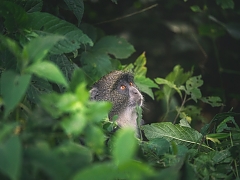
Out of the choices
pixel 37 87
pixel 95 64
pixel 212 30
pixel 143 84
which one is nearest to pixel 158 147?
pixel 37 87

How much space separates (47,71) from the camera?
53.2 inches

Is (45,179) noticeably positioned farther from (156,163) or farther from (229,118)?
(229,118)

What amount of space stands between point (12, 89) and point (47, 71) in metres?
0.11

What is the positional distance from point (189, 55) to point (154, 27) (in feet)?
1.76

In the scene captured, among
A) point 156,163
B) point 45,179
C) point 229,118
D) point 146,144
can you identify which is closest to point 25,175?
point 45,179

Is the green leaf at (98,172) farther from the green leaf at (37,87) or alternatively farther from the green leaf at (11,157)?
the green leaf at (37,87)

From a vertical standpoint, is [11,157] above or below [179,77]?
above

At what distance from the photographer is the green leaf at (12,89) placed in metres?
1.28

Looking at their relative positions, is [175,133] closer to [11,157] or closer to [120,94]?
[11,157]

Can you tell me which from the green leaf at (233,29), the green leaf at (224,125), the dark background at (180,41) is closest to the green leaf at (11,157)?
the green leaf at (224,125)

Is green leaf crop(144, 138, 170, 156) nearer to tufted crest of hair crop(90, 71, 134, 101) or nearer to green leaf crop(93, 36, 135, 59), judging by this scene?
green leaf crop(93, 36, 135, 59)

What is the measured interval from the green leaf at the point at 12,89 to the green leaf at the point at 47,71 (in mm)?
39

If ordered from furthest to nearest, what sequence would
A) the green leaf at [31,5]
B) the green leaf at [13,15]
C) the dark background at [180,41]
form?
the dark background at [180,41] → the green leaf at [31,5] → the green leaf at [13,15]

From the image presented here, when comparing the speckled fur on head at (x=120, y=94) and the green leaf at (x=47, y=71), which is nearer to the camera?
the green leaf at (x=47, y=71)
